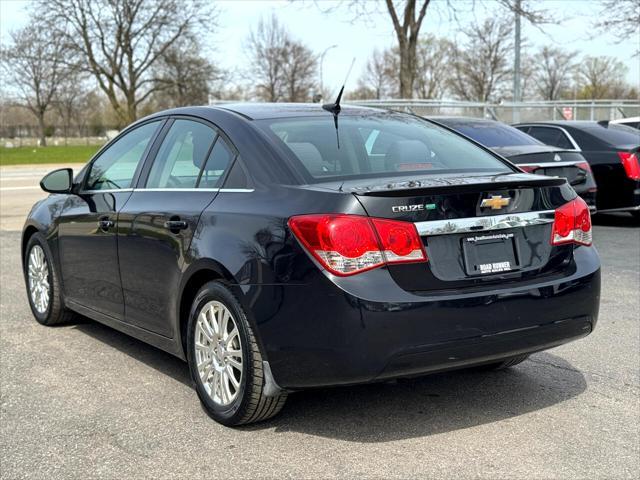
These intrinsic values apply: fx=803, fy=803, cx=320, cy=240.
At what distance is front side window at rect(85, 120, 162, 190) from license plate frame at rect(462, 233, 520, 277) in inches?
88.2

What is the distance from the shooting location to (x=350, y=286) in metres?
3.28

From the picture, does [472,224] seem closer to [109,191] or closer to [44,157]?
[109,191]

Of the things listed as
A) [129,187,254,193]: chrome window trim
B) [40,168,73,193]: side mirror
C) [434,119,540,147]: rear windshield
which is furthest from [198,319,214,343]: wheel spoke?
[434,119,540,147]: rear windshield

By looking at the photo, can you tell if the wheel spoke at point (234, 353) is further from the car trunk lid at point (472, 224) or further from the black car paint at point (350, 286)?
the car trunk lid at point (472, 224)

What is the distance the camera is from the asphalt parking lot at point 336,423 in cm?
333

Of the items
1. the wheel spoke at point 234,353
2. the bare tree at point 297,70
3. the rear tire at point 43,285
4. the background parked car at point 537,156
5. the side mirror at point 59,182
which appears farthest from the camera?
the bare tree at point 297,70

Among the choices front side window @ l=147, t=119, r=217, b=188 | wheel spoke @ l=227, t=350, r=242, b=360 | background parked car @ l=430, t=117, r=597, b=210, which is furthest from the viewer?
background parked car @ l=430, t=117, r=597, b=210

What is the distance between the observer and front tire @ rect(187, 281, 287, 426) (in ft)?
11.8

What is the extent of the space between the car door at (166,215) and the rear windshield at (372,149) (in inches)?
15.0

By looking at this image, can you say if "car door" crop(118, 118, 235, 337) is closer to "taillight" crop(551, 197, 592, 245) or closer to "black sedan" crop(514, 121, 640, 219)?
"taillight" crop(551, 197, 592, 245)

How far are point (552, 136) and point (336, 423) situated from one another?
368 inches

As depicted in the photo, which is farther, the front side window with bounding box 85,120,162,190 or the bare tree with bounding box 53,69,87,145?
the bare tree with bounding box 53,69,87,145

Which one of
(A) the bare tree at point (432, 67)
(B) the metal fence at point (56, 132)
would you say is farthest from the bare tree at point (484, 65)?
(B) the metal fence at point (56, 132)

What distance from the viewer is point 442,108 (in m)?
23.8
